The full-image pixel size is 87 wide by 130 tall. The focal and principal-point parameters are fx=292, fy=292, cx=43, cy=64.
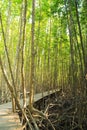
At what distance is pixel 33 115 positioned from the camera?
17.0ft

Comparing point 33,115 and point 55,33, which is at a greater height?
point 55,33

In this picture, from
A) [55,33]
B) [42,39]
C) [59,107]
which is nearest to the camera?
[59,107]

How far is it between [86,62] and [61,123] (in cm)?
142

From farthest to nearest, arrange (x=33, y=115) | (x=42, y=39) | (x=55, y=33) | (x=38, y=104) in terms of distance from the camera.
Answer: (x=42, y=39)
(x=55, y=33)
(x=38, y=104)
(x=33, y=115)

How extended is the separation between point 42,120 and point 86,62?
1321mm

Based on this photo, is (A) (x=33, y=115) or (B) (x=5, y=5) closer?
(A) (x=33, y=115)

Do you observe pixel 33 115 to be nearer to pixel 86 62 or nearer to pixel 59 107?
pixel 86 62

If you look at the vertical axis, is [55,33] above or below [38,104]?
above

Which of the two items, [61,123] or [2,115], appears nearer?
[2,115]

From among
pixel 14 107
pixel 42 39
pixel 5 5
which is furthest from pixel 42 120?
pixel 42 39

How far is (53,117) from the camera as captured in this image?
6168 mm

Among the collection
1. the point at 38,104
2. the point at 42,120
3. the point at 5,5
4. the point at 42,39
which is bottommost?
the point at 38,104

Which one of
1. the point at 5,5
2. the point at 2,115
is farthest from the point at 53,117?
the point at 5,5

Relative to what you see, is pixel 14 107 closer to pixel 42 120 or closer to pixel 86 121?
pixel 42 120
